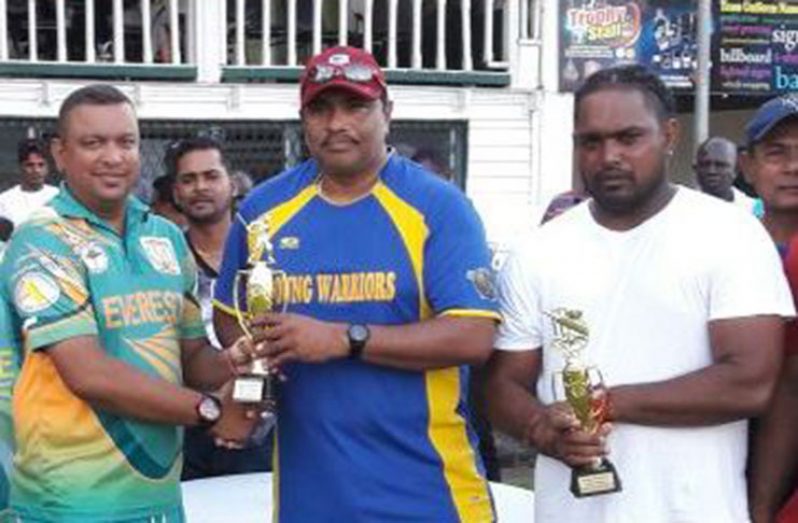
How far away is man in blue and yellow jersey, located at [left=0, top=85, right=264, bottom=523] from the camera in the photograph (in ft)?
9.61

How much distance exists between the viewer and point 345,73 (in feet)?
9.50

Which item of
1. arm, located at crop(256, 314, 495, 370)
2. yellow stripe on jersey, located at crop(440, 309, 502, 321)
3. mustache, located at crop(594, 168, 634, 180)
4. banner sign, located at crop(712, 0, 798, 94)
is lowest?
arm, located at crop(256, 314, 495, 370)

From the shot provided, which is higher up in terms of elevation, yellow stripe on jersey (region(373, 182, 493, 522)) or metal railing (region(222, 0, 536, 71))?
metal railing (region(222, 0, 536, 71))

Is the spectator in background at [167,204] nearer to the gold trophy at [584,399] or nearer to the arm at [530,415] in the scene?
the arm at [530,415]

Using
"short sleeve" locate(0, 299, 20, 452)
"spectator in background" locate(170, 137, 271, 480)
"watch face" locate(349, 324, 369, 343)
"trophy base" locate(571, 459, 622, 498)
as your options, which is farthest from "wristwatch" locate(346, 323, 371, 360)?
"spectator in background" locate(170, 137, 271, 480)

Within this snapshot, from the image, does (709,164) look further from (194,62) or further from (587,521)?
(194,62)

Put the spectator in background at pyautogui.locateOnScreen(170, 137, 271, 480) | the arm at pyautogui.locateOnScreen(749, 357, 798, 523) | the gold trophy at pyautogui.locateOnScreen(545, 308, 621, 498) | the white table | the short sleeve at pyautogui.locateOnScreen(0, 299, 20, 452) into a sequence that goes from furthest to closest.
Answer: the spectator in background at pyautogui.locateOnScreen(170, 137, 271, 480) → the white table → the short sleeve at pyautogui.locateOnScreen(0, 299, 20, 452) → the arm at pyautogui.locateOnScreen(749, 357, 798, 523) → the gold trophy at pyautogui.locateOnScreen(545, 308, 621, 498)

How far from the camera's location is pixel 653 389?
2643mm

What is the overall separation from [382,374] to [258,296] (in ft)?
1.09

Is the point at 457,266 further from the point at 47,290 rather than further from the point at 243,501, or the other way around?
the point at 243,501

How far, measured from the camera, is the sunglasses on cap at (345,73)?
2898mm

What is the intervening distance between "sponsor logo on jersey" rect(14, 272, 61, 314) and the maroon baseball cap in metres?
0.72

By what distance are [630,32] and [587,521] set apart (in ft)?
36.8

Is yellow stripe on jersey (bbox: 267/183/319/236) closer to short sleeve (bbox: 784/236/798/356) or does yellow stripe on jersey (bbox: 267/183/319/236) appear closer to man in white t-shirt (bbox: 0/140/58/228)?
short sleeve (bbox: 784/236/798/356)
